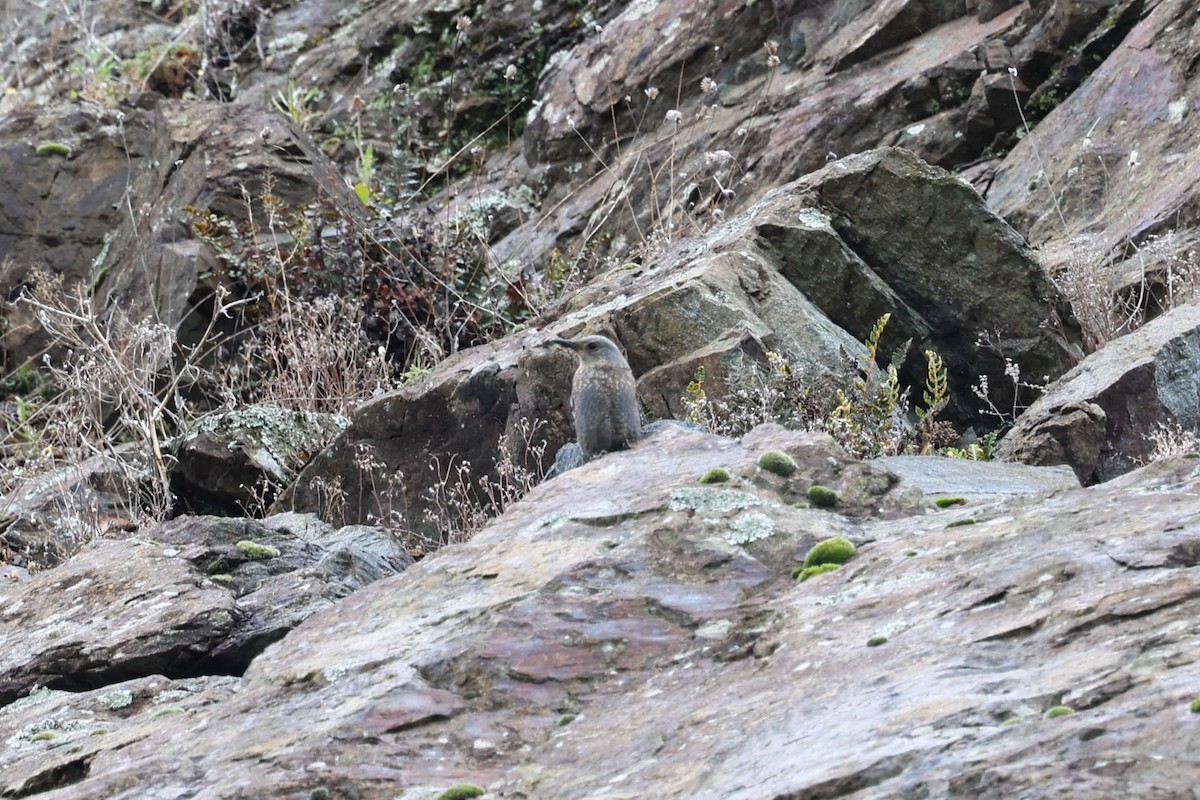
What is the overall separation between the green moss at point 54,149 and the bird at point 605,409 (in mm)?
10451

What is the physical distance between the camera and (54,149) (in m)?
16.5

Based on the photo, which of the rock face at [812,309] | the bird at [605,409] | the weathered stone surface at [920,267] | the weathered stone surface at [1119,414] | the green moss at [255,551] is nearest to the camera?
the bird at [605,409]

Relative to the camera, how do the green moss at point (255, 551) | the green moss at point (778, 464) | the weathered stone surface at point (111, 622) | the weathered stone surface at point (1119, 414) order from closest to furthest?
1. the green moss at point (778, 464)
2. the weathered stone surface at point (111, 622)
3. the green moss at point (255, 551)
4. the weathered stone surface at point (1119, 414)

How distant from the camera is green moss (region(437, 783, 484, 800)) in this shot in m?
4.71

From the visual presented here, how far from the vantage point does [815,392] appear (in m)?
9.30

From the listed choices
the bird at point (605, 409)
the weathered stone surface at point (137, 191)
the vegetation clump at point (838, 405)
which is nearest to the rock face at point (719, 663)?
the bird at point (605, 409)

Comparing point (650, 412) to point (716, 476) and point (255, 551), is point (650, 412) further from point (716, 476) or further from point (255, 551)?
point (716, 476)

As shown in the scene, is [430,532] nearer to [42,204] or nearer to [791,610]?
[791,610]

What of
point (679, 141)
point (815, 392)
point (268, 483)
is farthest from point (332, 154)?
point (815, 392)

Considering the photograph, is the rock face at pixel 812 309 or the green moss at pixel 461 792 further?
the rock face at pixel 812 309

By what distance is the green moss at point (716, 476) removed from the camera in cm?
632

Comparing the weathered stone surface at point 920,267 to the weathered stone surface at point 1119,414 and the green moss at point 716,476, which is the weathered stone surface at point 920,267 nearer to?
the weathered stone surface at point 1119,414

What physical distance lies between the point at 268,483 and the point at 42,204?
6.98m

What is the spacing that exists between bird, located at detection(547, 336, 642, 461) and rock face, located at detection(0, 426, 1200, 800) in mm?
607
